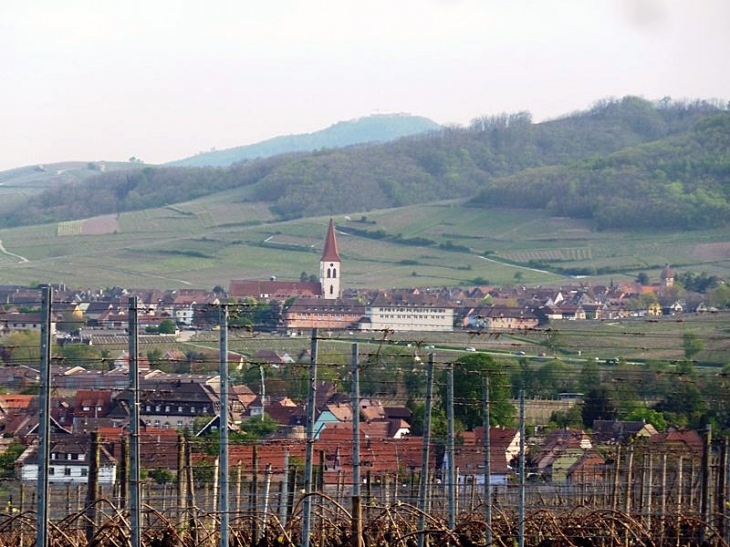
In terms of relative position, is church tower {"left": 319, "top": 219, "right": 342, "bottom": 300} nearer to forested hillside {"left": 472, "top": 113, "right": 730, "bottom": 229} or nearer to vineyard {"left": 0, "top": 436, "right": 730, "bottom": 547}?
forested hillside {"left": 472, "top": 113, "right": 730, "bottom": 229}

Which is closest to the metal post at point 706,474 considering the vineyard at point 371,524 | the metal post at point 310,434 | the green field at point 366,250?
the vineyard at point 371,524

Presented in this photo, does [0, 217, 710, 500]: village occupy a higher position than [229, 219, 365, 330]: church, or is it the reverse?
[229, 219, 365, 330]: church

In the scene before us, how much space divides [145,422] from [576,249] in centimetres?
9972

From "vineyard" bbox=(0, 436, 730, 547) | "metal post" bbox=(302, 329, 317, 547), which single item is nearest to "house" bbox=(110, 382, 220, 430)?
"vineyard" bbox=(0, 436, 730, 547)

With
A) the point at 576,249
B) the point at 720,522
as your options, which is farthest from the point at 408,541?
the point at 576,249

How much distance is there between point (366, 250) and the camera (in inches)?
5817

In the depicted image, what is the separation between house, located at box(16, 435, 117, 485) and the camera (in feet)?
109

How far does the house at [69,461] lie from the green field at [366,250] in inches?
3480

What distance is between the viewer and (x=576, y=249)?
13750 centimetres

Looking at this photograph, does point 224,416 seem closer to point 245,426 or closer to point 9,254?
point 245,426

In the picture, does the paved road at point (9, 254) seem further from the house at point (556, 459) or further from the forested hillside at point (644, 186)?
the house at point (556, 459)

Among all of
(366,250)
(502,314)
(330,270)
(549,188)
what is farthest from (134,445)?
(549,188)

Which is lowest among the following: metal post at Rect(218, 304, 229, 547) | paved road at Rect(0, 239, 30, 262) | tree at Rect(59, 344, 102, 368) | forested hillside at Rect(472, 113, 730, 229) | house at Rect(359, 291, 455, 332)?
tree at Rect(59, 344, 102, 368)

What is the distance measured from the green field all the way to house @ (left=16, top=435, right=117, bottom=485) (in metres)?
88.4
